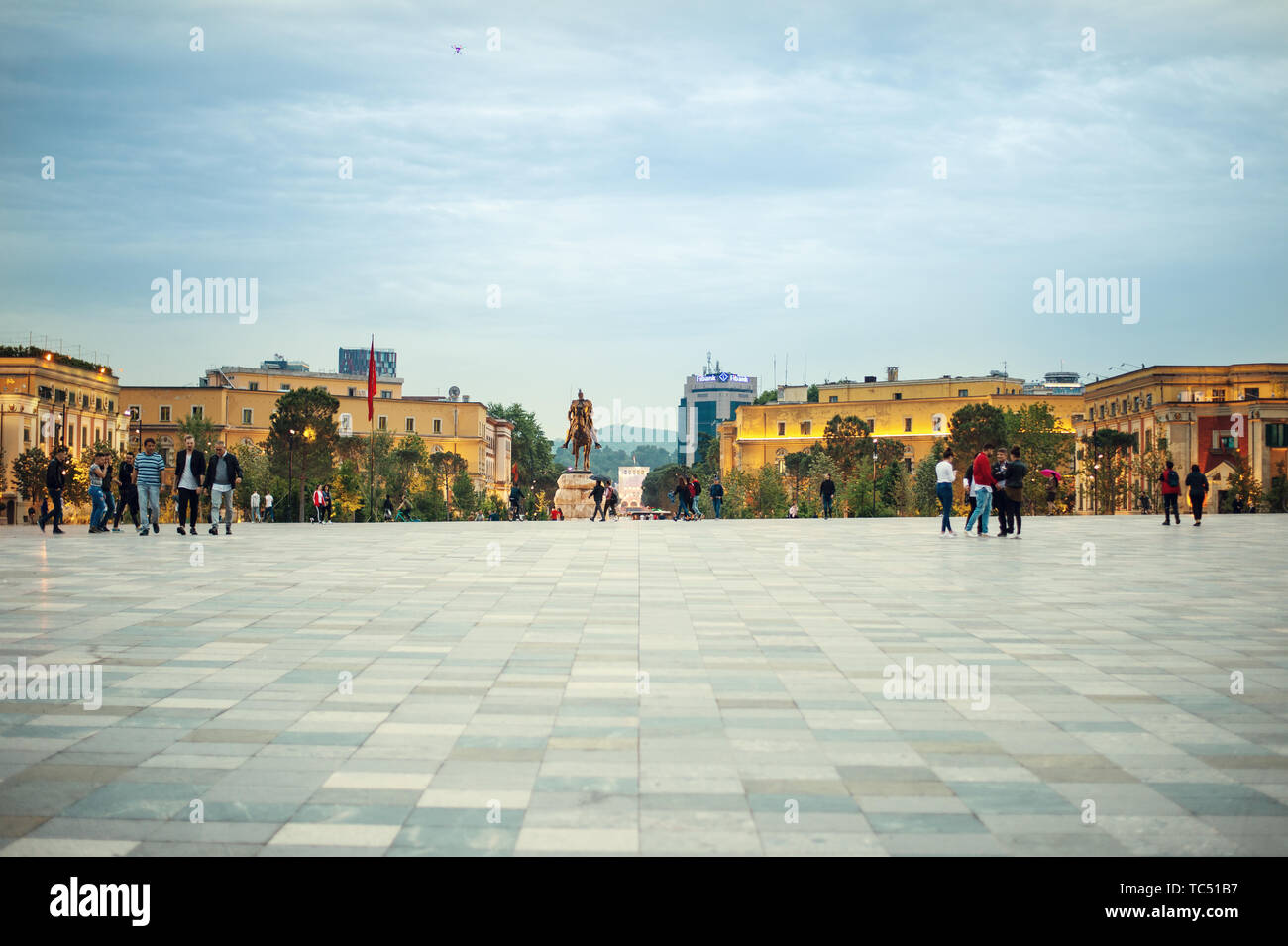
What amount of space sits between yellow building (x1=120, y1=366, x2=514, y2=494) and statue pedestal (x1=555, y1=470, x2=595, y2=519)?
57663 millimetres

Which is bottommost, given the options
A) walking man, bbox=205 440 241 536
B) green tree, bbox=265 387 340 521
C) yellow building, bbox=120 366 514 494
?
walking man, bbox=205 440 241 536

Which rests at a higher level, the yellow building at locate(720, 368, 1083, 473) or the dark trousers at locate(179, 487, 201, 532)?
the yellow building at locate(720, 368, 1083, 473)

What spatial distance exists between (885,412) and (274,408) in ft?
225

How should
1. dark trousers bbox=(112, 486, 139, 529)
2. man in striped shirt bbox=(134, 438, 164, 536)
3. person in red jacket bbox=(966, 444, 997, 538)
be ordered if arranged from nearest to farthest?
1. man in striped shirt bbox=(134, 438, 164, 536)
2. person in red jacket bbox=(966, 444, 997, 538)
3. dark trousers bbox=(112, 486, 139, 529)

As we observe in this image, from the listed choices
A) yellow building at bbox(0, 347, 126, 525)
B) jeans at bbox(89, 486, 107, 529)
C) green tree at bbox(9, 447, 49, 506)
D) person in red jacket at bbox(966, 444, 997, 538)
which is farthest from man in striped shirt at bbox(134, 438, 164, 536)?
yellow building at bbox(0, 347, 126, 525)

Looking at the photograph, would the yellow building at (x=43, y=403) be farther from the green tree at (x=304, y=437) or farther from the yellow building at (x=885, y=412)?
the yellow building at (x=885, y=412)

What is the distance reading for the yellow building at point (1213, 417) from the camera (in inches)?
3297

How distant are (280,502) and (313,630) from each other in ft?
206

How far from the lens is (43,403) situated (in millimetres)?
81688

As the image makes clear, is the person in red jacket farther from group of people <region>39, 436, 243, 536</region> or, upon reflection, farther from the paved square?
group of people <region>39, 436, 243, 536</region>

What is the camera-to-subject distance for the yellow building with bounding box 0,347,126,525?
79.1 metres

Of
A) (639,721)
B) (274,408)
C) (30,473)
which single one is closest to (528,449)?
(274,408)

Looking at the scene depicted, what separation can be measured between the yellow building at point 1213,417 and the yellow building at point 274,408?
62778mm
